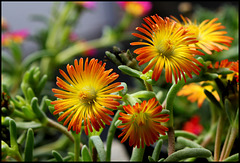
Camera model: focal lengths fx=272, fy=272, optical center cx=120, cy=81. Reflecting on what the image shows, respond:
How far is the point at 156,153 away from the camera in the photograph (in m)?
0.28

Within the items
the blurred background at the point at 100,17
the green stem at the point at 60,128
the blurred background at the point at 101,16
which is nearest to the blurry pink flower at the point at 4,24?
the blurred background at the point at 101,16

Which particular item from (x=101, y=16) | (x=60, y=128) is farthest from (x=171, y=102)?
(x=101, y=16)

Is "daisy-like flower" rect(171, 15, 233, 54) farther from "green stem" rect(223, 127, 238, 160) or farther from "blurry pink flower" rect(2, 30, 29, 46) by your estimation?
"blurry pink flower" rect(2, 30, 29, 46)

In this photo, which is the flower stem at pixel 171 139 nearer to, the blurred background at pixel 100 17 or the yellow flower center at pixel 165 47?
the yellow flower center at pixel 165 47

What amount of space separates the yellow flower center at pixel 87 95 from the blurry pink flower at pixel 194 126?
38 cm

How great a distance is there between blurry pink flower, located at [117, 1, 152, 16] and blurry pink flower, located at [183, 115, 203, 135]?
38 cm

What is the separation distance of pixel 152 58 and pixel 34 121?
0.66ft

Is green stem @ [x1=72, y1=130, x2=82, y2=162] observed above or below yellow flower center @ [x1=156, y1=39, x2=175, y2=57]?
below

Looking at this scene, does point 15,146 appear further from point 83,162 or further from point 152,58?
point 152,58

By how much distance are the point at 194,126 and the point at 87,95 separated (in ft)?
1.35

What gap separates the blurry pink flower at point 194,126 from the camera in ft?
1.87

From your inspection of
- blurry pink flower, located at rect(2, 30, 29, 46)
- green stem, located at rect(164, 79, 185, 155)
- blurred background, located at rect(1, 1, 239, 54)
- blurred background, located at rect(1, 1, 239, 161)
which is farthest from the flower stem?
blurred background, located at rect(1, 1, 239, 54)

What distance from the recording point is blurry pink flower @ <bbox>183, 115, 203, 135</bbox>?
569mm

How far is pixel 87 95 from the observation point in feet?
0.75
